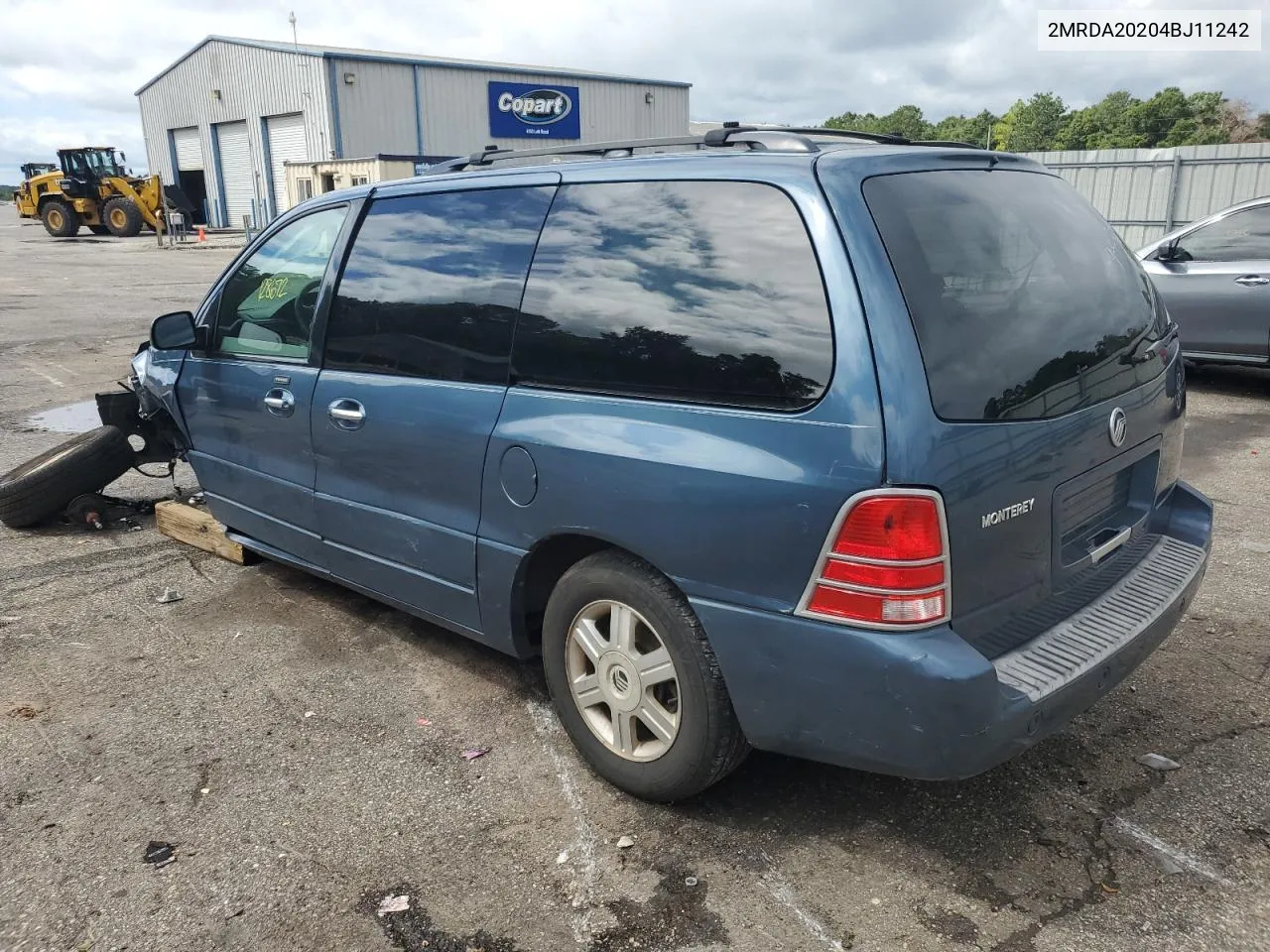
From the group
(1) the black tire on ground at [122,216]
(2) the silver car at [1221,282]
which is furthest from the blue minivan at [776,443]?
(1) the black tire on ground at [122,216]

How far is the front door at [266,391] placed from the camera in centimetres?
390

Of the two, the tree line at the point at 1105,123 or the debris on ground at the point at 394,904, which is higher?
the tree line at the point at 1105,123

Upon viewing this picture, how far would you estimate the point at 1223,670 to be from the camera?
3.63m

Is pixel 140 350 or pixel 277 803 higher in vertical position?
pixel 140 350

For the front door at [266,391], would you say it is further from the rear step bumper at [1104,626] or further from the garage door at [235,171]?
the garage door at [235,171]

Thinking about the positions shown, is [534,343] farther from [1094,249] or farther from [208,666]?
[208,666]

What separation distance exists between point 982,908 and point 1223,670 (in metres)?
1.79

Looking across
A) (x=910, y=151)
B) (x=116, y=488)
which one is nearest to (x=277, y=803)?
(x=910, y=151)

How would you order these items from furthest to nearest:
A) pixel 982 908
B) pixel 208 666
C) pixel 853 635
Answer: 1. pixel 208 666
2. pixel 982 908
3. pixel 853 635

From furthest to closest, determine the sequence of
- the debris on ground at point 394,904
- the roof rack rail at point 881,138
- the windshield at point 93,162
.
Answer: the windshield at point 93,162, the roof rack rail at point 881,138, the debris on ground at point 394,904

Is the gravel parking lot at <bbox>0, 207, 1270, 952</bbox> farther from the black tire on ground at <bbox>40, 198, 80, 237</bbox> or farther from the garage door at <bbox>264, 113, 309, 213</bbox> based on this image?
the black tire on ground at <bbox>40, 198, 80, 237</bbox>

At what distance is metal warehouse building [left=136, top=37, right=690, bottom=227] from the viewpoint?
3534 centimetres

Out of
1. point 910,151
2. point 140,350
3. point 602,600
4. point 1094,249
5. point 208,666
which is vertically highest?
point 910,151

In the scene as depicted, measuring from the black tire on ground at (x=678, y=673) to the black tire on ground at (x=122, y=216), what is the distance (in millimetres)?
38679
